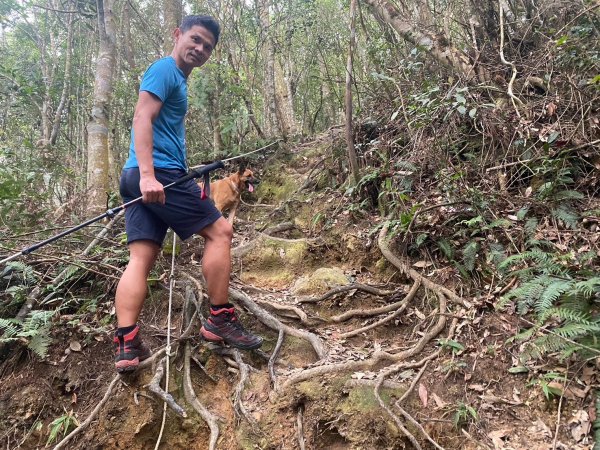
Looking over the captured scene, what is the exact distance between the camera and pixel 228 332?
3117 millimetres

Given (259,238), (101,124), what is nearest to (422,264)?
(259,238)

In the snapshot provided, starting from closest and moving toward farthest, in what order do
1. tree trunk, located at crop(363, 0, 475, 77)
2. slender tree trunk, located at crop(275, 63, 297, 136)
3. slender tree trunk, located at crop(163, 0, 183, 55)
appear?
1. tree trunk, located at crop(363, 0, 475, 77)
2. slender tree trunk, located at crop(163, 0, 183, 55)
3. slender tree trunk, located at crop(275, 63, 297, 136)

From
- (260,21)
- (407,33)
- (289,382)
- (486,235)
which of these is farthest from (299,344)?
(260,21)

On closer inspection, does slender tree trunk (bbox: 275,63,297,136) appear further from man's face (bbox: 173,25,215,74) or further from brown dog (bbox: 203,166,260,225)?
man's face (bbox: 173,25,215,74)

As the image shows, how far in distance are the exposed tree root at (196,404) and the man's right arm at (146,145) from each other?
1.31 metres

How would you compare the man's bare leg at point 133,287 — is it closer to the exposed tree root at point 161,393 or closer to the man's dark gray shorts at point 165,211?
the man's dark gray shorts at point 165,211

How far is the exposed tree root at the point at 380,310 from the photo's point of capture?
3688mm

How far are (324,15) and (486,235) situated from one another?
35.4ft

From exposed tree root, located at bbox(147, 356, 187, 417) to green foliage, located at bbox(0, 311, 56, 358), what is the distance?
858mm

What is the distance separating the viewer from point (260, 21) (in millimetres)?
9680

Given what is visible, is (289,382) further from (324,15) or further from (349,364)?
(324,15)

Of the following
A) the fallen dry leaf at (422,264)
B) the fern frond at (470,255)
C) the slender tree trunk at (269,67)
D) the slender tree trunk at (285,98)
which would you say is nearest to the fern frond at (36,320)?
the fallen dry leaf at (422,264)

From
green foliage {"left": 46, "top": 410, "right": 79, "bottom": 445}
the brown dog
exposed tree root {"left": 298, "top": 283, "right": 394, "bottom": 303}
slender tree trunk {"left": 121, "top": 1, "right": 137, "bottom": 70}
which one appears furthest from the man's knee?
slender tree trunk {"left": 121, "top": 1, "right": 137, "bottom": 70}

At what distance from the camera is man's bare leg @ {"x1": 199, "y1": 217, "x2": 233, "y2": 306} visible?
3.00m
